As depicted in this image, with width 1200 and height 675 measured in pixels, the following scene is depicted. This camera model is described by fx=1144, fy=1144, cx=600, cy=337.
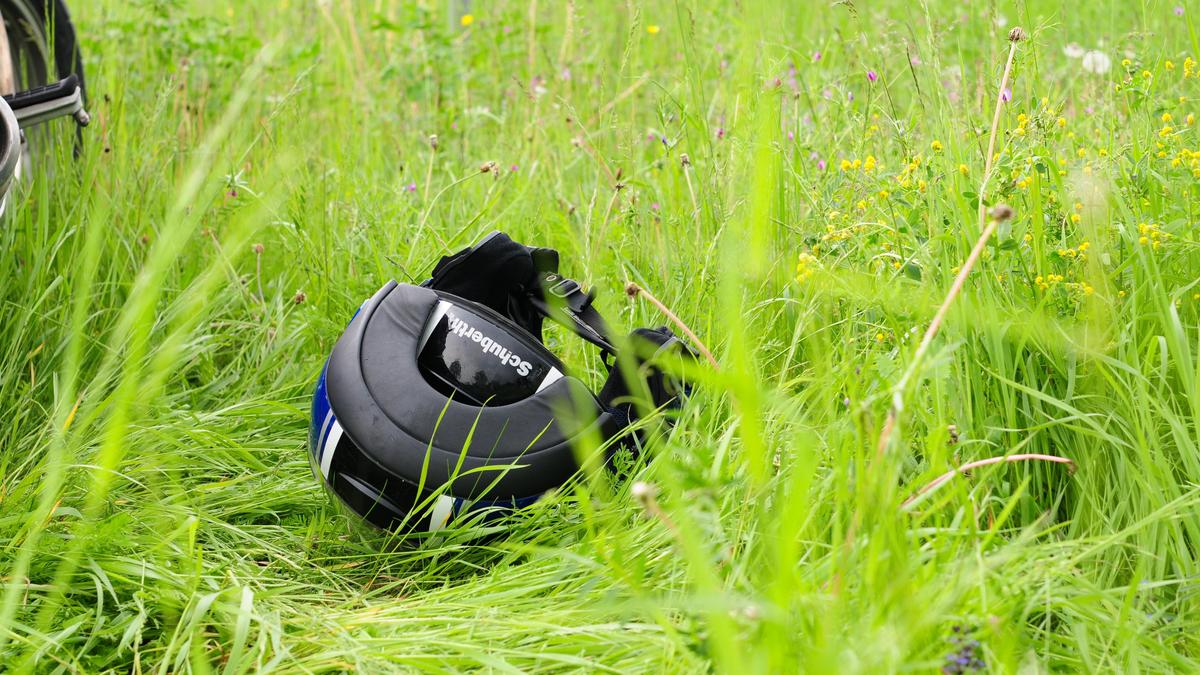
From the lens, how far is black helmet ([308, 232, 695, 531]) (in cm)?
220

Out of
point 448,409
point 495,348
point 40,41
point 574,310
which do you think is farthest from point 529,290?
point 40,41

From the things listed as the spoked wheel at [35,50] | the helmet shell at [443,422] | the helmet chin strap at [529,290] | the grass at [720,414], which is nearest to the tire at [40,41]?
the spoked wheel at [35,50]

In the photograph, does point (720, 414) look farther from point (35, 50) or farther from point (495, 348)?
point (35, 50)

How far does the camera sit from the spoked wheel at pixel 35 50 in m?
3.33

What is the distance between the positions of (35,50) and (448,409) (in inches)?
93.1

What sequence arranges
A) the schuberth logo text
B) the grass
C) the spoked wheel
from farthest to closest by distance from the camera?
1. the spoked wheel
2. the schuberth logo text
3. the grass

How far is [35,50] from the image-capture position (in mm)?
3678

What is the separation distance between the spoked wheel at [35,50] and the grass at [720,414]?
6.9 inches

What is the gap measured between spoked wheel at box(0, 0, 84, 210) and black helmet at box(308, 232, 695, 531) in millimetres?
1595

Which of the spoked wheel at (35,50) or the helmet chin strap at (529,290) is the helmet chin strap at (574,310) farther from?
the spoked wheel at (35,50)

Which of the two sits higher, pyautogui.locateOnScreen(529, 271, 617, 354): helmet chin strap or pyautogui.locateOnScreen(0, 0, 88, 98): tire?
pyautogui.locateOnScreen(0, 0, 88, 98): tire

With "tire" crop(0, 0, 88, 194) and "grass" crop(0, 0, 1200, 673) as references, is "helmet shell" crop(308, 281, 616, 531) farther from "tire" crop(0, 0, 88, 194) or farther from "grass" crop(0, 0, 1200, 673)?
"tire" crop(0, 0, 88, 194)

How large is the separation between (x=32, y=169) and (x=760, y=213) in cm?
295

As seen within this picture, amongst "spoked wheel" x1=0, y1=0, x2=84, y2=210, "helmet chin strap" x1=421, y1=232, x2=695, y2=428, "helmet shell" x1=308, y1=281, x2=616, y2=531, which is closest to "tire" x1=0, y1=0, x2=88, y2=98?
"spoked wheel" x1=0, y1=0, x2=84, y2=210
